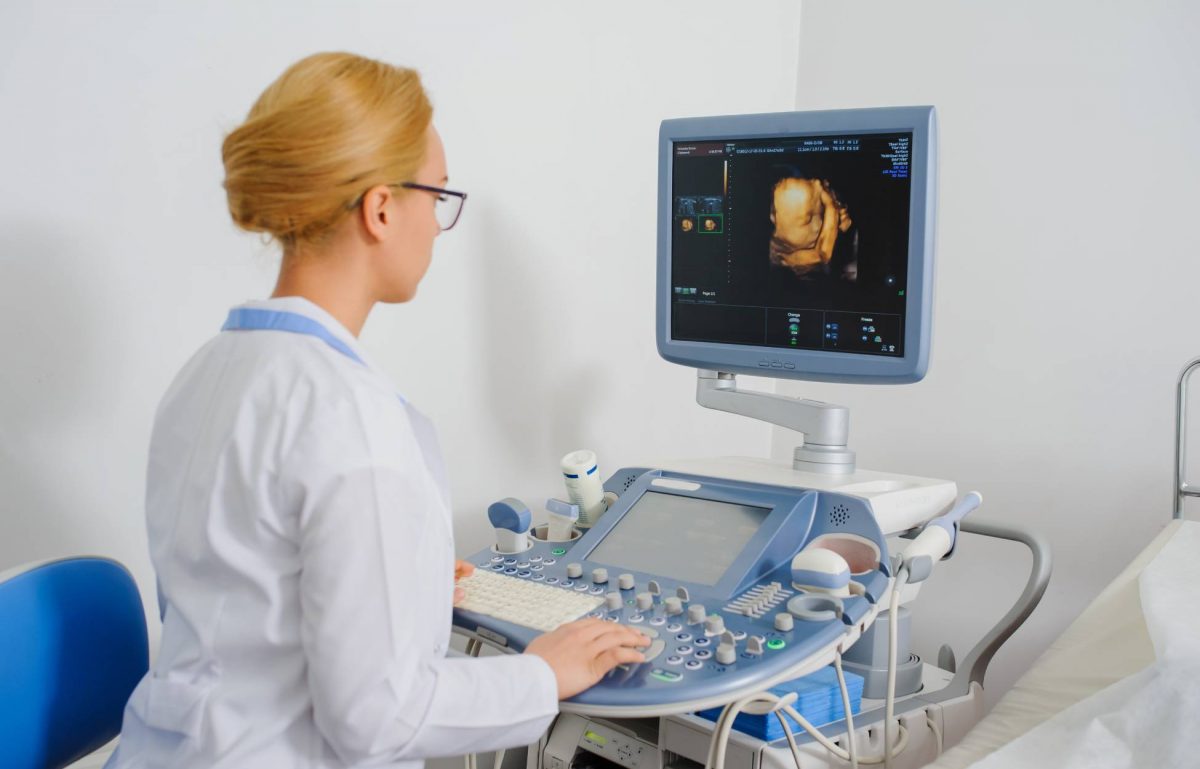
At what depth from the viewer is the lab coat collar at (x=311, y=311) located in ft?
3.02

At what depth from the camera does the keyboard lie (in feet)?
3.78

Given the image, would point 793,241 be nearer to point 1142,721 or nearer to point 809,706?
point 809,706

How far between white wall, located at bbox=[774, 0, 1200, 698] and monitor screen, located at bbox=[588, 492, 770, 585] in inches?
35.5

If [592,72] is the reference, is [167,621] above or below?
Result: below

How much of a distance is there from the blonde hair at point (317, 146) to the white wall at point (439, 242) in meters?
0.51

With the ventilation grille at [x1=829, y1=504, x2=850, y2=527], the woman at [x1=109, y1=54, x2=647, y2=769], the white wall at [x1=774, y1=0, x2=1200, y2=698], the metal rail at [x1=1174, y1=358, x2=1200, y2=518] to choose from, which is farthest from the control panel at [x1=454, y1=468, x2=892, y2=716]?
the white wall at [x1=774, y1=0, x2=1200, y2=698]

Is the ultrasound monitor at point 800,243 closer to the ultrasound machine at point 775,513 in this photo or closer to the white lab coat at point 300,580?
the ultrasound machine at point 775,513

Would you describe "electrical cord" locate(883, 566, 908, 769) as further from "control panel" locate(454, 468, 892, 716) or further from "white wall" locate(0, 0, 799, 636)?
"white wall" locate(0, 0, 799, 636)

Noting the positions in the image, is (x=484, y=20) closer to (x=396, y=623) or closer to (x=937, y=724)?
(x=396, y=623)

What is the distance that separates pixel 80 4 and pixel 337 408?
0.83m

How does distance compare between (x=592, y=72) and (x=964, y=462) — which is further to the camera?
(x=964, y=462)

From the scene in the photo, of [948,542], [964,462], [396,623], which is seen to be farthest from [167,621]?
[964,462]

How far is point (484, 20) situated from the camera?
69.6 inches

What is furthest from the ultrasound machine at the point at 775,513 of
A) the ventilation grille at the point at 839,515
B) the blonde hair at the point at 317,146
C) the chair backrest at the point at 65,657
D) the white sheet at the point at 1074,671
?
the blonde hair at the point at 317,146
